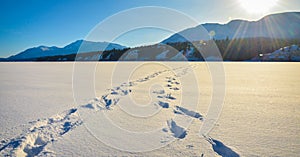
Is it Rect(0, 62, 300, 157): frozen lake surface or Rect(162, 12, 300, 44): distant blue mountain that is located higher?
Rect(162, 12, 300, 44): distant blue mountain

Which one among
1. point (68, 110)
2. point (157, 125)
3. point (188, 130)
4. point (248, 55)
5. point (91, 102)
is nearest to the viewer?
point (188, 130)

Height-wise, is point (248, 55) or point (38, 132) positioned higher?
point (248, 55)

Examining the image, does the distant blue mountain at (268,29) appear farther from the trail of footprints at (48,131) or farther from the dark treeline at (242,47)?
the trail of footprints at (48,131)

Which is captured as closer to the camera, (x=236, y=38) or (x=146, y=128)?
(x=146, y=128)

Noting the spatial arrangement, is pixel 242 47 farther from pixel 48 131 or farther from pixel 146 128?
pixel 48 131

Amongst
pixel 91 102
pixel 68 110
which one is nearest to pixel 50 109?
pixel 68 110

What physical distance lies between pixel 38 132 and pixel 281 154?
2040mm

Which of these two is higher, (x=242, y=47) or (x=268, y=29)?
(x=268, y=29)

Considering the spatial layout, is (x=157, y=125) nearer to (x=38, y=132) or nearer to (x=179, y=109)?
(x=179, y=109)

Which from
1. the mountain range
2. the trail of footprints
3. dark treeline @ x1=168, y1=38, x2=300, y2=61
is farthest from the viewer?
the mountain range

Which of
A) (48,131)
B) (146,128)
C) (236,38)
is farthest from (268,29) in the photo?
(48,131)

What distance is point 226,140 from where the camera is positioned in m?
1.57

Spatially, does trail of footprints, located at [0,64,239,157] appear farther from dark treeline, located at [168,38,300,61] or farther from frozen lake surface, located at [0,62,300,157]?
dark treeline, located at [168,38,300,61]

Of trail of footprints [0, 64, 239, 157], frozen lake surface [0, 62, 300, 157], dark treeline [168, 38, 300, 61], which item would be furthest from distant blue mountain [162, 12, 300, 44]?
trail of footprints [0, 64, 239, 157]
